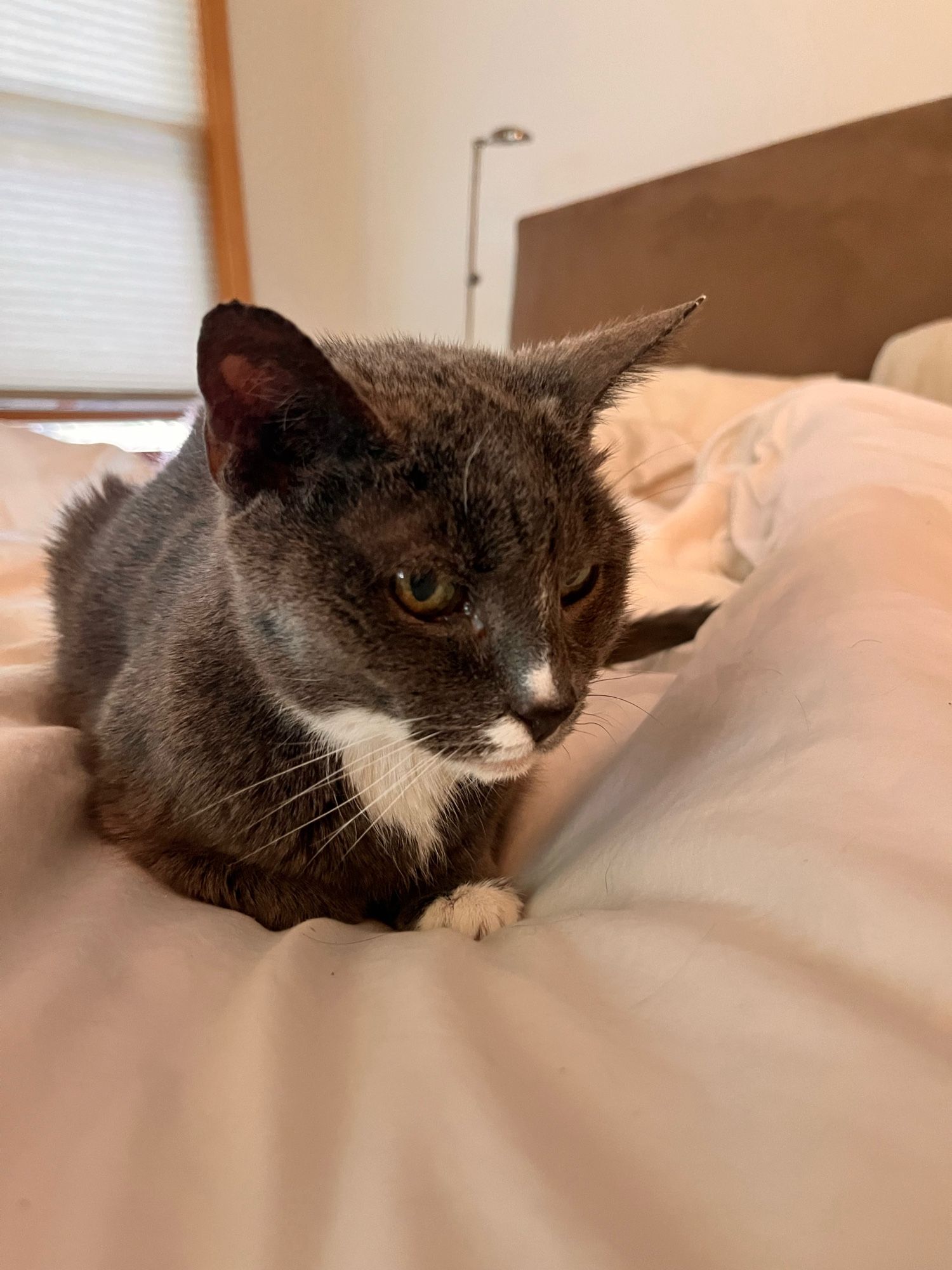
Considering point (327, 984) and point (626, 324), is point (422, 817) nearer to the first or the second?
point (327, 984)

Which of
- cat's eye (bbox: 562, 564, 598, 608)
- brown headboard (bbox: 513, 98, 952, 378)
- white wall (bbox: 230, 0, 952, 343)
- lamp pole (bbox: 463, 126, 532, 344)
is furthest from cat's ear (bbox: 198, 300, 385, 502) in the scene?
lamp pole (bbox: 463, 126, 532, 344)

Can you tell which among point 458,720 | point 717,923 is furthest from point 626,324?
point 717,923

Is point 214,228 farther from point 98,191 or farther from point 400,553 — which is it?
point 400,553

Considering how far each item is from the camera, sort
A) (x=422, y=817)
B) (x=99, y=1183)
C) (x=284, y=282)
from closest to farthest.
A: (x=99, y=1183) → (x=422, y=817) → (x=284, y=282)

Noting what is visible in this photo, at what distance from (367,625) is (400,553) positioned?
7 centimetres

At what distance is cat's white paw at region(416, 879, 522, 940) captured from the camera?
697mm

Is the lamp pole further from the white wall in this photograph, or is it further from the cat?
the cat

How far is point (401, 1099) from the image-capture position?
0.41 metres

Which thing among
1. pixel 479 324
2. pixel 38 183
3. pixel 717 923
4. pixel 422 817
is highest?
pixel 38 183

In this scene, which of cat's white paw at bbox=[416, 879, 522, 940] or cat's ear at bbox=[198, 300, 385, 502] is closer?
cat's ear at bbox=[198, 300, 385, 502]

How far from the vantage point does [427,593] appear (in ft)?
2.04

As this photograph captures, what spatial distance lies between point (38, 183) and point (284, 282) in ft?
3.75

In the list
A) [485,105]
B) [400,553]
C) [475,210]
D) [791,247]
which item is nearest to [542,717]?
[400,553]

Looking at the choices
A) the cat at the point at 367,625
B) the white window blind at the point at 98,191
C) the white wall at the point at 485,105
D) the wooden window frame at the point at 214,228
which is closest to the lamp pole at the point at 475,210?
the white wall at the point at 485,105
